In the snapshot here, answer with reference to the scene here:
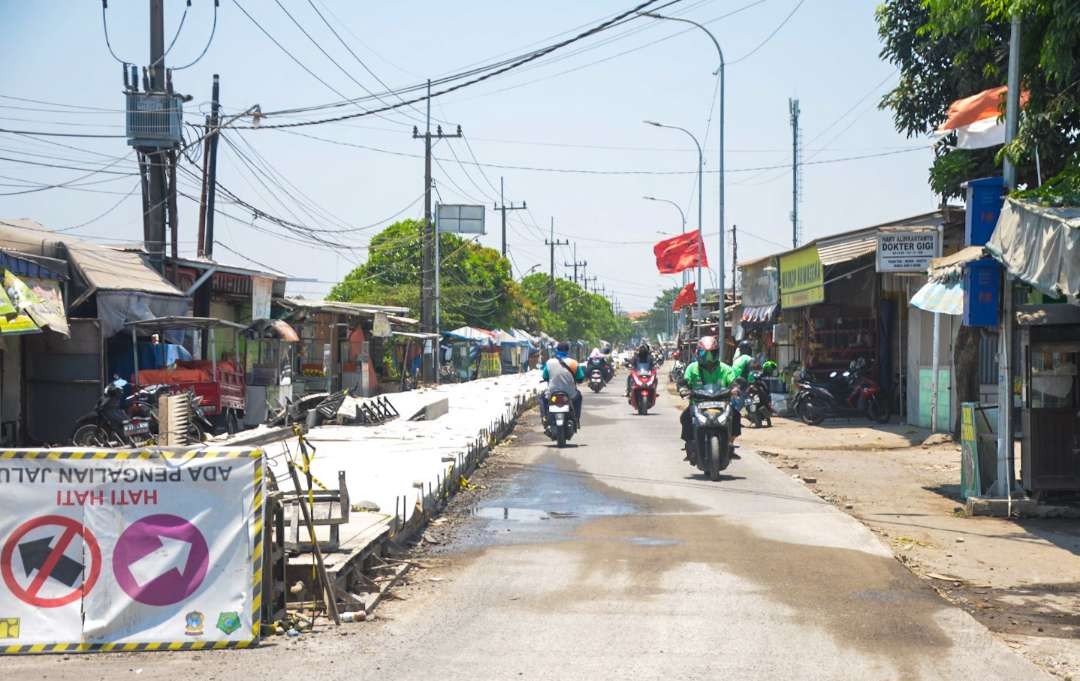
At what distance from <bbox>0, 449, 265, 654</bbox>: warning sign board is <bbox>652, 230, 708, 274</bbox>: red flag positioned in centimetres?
3670

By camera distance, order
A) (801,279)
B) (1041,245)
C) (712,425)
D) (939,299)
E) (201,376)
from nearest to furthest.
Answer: (1041,245)
(712,425)
(939,299)
(201,376)
(801,279)

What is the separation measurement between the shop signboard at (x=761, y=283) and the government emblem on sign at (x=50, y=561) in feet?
89.8

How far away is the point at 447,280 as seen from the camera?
6644 cm

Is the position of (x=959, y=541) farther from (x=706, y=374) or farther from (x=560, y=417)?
(x=560, y=417)

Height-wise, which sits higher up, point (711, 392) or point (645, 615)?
point (711, 392)

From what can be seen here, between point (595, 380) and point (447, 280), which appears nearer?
point (595, 380)

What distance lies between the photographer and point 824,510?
1223cm

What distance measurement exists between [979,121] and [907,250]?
7092 mm

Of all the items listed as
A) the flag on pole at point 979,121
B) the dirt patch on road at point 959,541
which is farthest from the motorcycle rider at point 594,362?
the flag on pole at point 979,121

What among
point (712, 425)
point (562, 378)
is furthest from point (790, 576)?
point (562, 378)

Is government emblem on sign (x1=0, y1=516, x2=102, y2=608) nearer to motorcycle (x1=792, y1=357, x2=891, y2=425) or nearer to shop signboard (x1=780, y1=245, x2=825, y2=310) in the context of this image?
motorcycle (x1=792, y1=357, x2=891, y2=425)

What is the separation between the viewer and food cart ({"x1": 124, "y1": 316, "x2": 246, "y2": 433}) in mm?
20047

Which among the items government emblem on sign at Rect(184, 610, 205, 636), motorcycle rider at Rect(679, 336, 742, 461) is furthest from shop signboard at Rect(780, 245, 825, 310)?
government emblem on sign at Rect(184, 610, 205, 636)

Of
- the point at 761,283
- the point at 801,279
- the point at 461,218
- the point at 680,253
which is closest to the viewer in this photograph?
the point at 801,279
